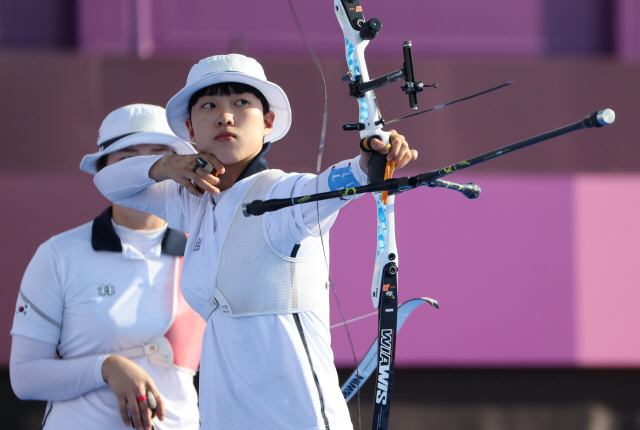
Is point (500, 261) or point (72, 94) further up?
point (72, 94)

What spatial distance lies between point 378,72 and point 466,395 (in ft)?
4.48

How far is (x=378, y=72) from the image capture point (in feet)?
8.04

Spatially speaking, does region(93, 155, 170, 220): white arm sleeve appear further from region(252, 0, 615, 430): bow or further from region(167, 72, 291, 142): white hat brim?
→ region(252, 0, 615, 430): bow

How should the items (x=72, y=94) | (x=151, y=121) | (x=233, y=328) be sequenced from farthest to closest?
(x=72, y=94), (x=151, y=121), (x=233, y=328)

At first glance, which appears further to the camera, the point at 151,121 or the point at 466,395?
the point at 466,395

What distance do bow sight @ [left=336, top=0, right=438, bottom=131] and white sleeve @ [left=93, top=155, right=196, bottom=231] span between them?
1.40 feet

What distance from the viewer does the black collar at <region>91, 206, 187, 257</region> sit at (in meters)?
1.45

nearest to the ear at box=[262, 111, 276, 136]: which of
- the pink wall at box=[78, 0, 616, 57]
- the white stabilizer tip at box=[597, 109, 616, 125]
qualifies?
the white stabilizer tip at box=[597, 109, 616, 125]

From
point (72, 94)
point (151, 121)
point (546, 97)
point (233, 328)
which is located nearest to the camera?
point (233, 328)

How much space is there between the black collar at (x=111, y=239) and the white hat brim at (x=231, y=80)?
0.32m

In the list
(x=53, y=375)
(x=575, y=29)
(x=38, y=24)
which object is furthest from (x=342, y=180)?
(x=575, y=29)

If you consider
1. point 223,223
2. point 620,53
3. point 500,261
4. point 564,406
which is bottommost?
point 564,406

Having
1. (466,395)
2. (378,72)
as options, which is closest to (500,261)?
(466,395)

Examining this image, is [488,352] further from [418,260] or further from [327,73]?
[327,73]
